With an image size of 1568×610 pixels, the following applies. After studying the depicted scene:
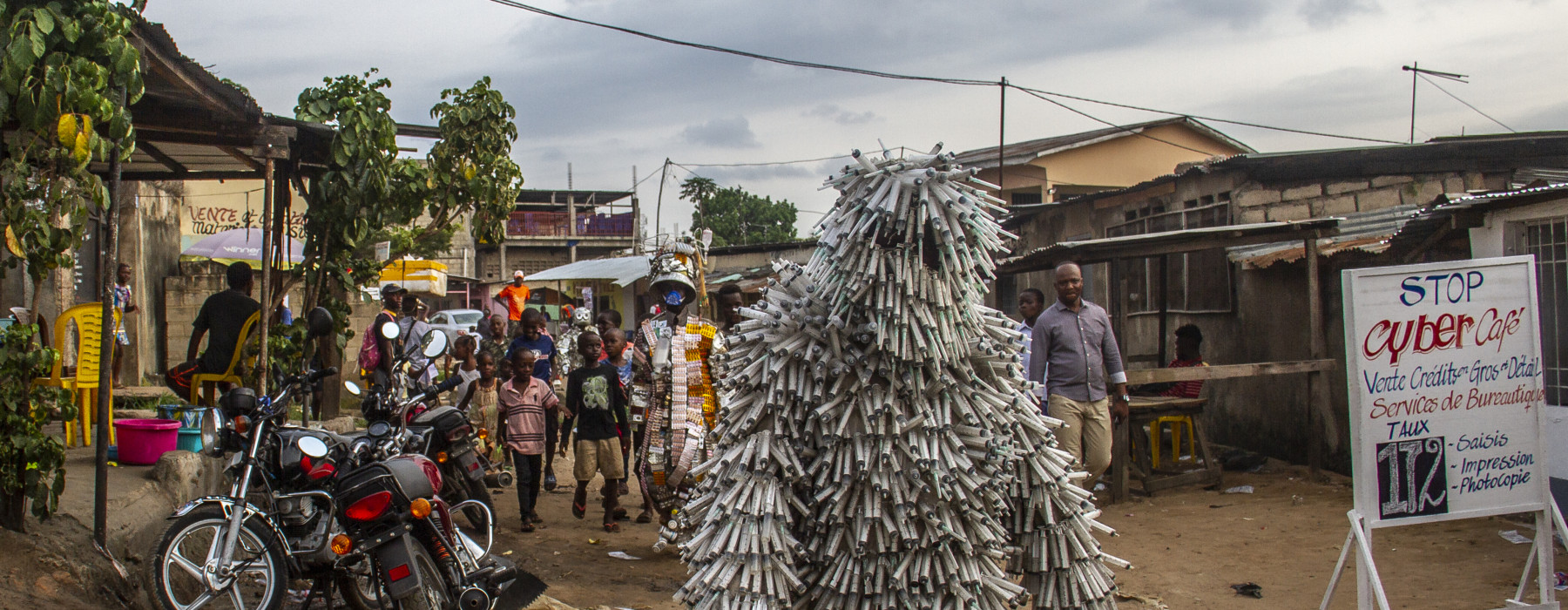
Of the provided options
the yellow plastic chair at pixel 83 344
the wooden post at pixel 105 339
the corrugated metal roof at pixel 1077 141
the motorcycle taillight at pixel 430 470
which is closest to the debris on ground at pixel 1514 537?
the motorcycle taillight at pixel 430 470

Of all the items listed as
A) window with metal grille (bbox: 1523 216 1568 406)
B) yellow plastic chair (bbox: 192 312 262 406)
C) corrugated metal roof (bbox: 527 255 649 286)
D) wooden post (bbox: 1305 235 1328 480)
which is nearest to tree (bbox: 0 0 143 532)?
yellow plastic chair (bbox: 192 312 262 406)

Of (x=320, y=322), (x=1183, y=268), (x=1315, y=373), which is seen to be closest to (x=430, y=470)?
(x=320, y=322)

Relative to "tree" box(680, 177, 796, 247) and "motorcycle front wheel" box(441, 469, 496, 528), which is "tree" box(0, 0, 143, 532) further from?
"tree" box(680, 177, 796, 247)

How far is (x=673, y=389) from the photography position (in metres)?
5.74

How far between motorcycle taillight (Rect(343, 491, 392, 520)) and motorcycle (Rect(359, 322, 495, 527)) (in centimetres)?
97

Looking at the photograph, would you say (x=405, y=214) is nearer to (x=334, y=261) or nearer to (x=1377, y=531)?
(x=334, y=261)

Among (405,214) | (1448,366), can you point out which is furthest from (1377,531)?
(405,214)

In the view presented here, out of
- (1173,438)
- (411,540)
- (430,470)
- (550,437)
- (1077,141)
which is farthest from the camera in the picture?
(1077,141)

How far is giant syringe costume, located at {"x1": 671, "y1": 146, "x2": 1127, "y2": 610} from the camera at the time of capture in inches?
124

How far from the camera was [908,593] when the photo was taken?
3178 mm

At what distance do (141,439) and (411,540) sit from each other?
2943 mm

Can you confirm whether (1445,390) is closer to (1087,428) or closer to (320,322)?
(1087,428)

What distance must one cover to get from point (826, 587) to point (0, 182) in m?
3.63

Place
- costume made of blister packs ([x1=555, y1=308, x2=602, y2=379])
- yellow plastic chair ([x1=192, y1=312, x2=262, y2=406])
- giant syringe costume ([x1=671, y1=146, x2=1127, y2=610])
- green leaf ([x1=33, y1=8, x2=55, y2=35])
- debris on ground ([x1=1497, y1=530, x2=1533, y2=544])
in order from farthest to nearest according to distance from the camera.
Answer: costume made of blister packs ([x1=555, y1=308, x2=602, y2=379])
yellow plastic chair ([x1=192, y1=312, x2=262, y2=406])
debris on ground ([x1=1497, y1=530, x2=1533, y2=544])
green leaf ([x1=33, y1=8, x2=55, y2=35])
giant syringe costume ([x1=671, y1=146, x2=1127, y2=610])
